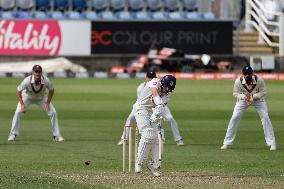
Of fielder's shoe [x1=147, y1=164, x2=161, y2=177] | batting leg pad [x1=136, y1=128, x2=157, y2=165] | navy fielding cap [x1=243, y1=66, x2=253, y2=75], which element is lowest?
fielder's shoe [x1=147, y1=164, x2=161, y2=177]

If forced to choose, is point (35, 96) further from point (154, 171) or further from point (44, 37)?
point (44, 37)

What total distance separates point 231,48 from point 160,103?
3711 cm

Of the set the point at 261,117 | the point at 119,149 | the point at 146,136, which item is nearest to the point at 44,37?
the point at 119,149

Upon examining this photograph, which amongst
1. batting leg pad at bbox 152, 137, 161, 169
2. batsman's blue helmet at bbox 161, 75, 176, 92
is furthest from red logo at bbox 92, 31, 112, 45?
batsman's blue helmet at bbox 161, 75, 176, 92

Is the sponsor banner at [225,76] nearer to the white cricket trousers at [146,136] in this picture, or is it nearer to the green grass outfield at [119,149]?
the green grass outfield at [119,149]

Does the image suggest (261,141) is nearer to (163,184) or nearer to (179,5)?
(163,184)

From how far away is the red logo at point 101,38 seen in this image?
51.7 m

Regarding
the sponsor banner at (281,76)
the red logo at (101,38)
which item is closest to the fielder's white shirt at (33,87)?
the sponsor banner at (281,76)

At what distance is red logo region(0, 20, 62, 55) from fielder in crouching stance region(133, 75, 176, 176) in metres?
35.1

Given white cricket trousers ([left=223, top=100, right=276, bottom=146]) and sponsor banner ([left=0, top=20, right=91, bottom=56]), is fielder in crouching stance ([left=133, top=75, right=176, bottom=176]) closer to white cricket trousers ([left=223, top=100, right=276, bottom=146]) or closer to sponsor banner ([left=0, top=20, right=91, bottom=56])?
white cricket trousers ([left=223, top=100, right=276, bottom=146])

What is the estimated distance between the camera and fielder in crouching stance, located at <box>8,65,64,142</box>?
72.9ft

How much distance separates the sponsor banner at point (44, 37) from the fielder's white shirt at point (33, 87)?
2867 centimetres

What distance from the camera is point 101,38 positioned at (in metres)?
51.7

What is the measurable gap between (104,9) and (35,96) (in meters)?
33.9
